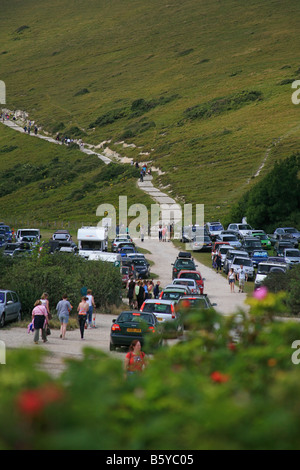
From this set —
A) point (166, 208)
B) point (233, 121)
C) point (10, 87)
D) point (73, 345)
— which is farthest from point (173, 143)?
point (73, 345)

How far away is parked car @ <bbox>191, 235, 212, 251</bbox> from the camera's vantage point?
5381cm

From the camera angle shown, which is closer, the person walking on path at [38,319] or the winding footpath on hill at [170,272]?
the person walking on path at [38,319]

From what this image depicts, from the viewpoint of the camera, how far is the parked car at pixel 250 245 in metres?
47.8

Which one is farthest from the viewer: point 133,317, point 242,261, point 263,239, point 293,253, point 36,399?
point 263,239

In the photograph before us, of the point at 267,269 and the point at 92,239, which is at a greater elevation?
the point at 92,239

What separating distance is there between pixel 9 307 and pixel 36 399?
65.3ft

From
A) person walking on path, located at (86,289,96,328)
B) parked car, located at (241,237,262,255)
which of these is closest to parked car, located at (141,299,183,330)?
person walking on path, located at (86,289,96,328)

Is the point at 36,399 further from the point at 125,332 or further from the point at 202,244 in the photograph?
the point at 202,244

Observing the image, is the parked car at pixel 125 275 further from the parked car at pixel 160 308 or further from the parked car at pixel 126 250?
the parked car at pixel 160 308

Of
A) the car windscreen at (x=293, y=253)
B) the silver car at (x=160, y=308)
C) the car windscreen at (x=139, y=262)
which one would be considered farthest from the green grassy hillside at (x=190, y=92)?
the silver car at (x=160, y=308)

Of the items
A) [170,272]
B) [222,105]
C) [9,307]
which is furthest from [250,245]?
[222,105]

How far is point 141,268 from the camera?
4009cm

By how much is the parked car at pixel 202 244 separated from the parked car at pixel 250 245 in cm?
504

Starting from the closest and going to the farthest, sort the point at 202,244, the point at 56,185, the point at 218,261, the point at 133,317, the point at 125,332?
1. the point at 125,332
2. the point at 133,317
3. the point at 218,261
4. the point at 202,244
5. the point at 56,185
